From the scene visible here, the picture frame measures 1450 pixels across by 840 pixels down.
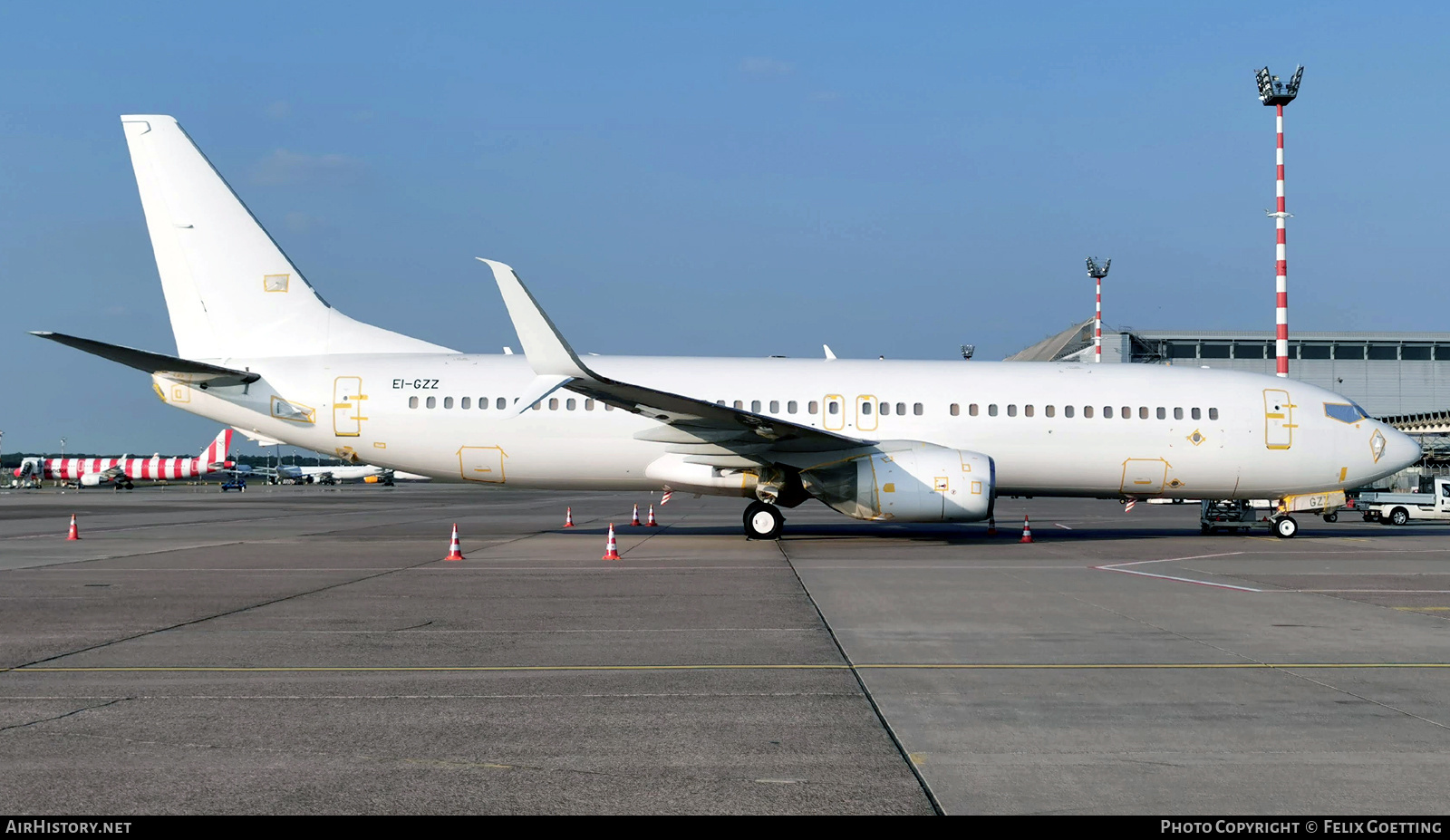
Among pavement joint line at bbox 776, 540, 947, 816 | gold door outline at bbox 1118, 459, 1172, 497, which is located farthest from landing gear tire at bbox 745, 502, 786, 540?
pavement joint line at bbox 776, 540, 947, 816

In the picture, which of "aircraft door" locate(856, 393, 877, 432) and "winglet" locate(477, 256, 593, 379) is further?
"aircraft door" locate(856, 393, 877, 432)

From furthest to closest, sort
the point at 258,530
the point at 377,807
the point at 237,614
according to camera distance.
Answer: the point at 258,530
the point at 237,614
the point at 377,807

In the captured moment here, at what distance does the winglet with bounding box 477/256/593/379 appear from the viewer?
16500 millimetres

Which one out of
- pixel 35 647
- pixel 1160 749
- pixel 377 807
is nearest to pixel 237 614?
pixel 35 647

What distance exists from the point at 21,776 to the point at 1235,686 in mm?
7058

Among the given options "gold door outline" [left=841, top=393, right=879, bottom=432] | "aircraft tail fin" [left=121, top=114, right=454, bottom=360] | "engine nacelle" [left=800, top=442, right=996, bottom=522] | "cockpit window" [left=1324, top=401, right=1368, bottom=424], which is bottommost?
"engine nacelle" [left=800, top=442, right=996, bottom=522]

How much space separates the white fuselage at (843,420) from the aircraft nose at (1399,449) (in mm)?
55

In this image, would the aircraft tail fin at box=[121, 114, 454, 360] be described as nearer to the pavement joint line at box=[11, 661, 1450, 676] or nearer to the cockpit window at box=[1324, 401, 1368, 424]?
the pavement joint line at box=[11, 661, 1450, 676]

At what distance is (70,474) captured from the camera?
274 feet

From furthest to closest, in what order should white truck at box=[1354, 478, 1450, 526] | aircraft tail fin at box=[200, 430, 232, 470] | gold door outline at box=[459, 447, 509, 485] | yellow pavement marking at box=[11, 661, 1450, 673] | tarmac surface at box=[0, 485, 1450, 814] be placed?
aircraft tail fin at box=[200, 430, 232, 470]
white truck at box=[1354, 478, 1450, 526]
gold door outline at box=[459, 447, 509, 485]
yellow pavement marking at box=[11, 661, 1450, 673]
tarmac surface at box=[0, 485, 1450, 814]

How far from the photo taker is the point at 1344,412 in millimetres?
21781

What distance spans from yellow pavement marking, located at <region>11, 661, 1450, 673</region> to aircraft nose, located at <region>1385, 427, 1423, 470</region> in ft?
50.9

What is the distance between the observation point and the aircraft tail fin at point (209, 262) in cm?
2098

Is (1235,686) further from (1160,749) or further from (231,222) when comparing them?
(231,222)
